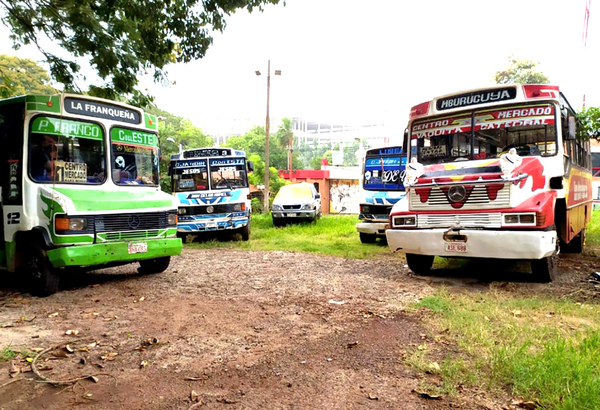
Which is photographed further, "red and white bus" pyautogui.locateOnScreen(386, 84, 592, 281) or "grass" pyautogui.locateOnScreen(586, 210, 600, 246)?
"grass" pyautogui.locateOnScreen(586, 210, 600, 246)

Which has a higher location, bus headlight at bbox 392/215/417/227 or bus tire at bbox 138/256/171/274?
bus headlight at bbox 392/215/417/227

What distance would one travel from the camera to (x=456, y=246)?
6.61 metres

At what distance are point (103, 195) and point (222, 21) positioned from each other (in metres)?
3.14

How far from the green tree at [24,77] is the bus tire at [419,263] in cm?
638

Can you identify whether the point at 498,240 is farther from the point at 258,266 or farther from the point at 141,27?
the point at 141,27

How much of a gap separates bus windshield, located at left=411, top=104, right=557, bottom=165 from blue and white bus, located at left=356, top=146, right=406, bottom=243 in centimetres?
424

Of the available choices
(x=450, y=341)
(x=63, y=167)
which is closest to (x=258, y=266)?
(x=63, y=167)

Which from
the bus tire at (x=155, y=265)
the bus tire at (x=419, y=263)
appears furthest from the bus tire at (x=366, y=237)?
the bus tire at (x=155, y=265)

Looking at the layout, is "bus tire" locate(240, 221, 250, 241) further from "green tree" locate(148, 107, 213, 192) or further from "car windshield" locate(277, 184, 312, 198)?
"green tree" locate(148, 107, 213, 192)

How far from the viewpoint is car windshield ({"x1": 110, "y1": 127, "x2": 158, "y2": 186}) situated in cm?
736

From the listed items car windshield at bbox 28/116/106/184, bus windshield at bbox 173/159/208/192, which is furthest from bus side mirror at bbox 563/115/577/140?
bus windshield at bbox 173/159/208/192

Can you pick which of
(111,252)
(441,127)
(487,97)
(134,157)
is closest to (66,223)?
(111,252)

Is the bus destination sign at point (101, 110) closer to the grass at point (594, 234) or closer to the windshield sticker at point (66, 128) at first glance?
the windshield sticker at point (66, 128)

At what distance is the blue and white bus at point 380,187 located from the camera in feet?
39.5
